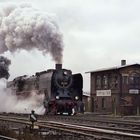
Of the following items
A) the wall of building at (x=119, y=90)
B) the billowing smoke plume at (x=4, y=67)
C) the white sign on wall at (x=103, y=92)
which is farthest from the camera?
the white sign on wall at (x=103, y=92)

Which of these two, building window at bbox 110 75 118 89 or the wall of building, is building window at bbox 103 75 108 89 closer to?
the wall of building

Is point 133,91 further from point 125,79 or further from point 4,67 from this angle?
point 4,67

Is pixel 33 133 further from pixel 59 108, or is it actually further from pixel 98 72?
pixel 98 72

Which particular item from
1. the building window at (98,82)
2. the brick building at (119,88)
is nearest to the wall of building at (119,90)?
the brick building at (119,88)

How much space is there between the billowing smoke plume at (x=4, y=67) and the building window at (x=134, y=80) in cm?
1484

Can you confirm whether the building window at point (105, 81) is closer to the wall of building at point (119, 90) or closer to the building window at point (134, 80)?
the wall of building at point (119, 90)

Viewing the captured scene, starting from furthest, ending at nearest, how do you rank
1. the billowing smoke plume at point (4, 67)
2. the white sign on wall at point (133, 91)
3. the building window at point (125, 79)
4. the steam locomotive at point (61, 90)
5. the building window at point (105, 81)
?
the building window at point (105, 81)
the building window at point (125, 79)
the white sign on wall at point (133, 91)
the billowing smoke plume at point (4, 67)
the steam locomotive at point (61, 90)

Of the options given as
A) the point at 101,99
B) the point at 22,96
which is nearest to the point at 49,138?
the point at 22,96

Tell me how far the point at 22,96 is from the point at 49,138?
2347cm

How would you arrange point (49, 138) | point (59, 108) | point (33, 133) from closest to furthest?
point (49, 138) < point (33, 133) < point (59, 108)

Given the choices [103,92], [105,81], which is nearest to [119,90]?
[103,92]

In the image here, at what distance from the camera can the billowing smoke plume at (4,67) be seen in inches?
1757

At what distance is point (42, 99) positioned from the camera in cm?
3550

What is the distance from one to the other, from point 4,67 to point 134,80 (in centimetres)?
1592
